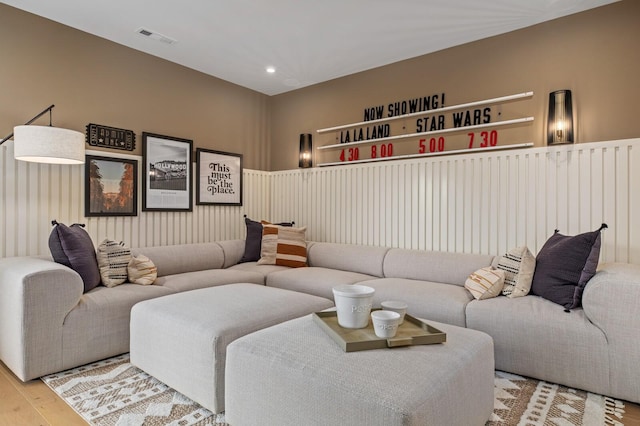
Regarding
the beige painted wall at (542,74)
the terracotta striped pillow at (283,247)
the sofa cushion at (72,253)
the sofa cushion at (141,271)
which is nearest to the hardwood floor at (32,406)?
the sofa cushion at (72,253)

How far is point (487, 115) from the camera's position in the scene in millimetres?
3289

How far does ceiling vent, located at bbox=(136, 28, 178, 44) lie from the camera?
10.5 feet

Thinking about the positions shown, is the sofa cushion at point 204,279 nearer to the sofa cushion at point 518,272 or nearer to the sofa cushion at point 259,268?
the sofa cushion at point 259,268

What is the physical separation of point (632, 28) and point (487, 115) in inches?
42.7

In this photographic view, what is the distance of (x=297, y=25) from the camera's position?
10.3ft

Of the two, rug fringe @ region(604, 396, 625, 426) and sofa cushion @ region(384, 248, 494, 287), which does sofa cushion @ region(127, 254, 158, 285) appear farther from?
rug fringe @ region(604, 396, 625, 426)

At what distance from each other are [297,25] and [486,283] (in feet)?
8.18

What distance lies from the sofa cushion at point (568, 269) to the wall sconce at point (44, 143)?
10.8 ft

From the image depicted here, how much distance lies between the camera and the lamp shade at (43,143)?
2.51 metres

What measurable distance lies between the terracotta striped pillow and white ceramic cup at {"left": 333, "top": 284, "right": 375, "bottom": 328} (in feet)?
7.12

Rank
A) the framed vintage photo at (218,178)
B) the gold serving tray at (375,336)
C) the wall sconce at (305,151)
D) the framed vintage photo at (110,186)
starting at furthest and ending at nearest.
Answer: the wall sconce at (305,151)
the framed vintage photo at (218,178)
the framed vintage photo at (110,186)
the gold serving tray at (375,336)

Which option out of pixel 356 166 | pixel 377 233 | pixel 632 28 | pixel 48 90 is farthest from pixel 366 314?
pixel 48 90

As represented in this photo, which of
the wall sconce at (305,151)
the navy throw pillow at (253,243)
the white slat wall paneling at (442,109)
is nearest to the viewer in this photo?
the white slat wall paneling at (442,109)

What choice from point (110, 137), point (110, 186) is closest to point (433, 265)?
point (110, 186)
